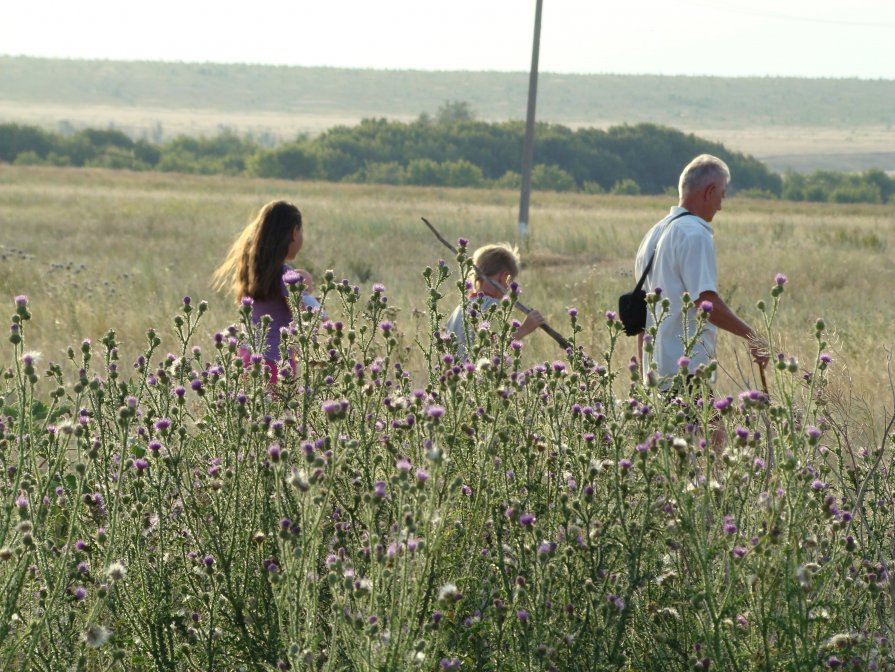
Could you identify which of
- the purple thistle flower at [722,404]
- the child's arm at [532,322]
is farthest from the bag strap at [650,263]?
the purple thistle flower at [722,404]

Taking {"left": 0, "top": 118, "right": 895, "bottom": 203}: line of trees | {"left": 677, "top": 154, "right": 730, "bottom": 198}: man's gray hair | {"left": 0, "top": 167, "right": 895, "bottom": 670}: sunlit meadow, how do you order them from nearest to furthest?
{"left": 0, "top": 167, "right": 895, "bottom": 670}: sunlit meadow < {"left": 677, "top": 154, "right": 730, "bottom": 198}: man's gray hair < {"left": 0, "top": 118, "right": 895, "bottom": 203}: line of trees

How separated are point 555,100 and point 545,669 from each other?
18767 cm

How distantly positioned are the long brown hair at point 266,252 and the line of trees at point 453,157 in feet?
196

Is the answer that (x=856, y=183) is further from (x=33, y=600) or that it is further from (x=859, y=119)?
(x=859, y=119)

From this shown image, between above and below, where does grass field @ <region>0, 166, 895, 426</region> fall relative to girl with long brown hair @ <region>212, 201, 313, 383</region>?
below

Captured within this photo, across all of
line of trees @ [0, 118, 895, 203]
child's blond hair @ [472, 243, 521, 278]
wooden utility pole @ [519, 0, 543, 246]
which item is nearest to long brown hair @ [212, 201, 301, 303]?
child's blond hair @ [472, 243, 521, 278]

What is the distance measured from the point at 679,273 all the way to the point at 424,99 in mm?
184063

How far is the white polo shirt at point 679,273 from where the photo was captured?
4.83m

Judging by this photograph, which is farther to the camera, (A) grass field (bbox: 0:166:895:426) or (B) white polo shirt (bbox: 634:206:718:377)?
(A) grass field (bbox: 0:166:895:426)

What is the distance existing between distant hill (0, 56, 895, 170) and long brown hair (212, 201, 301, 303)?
473 ft

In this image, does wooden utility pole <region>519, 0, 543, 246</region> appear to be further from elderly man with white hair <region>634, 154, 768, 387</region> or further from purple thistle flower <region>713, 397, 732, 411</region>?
purple thistle flower <region>713, 397, 732, 411</region>

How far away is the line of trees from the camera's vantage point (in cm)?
6644

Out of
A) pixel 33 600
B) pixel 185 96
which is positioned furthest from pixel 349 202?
pixel 185 96

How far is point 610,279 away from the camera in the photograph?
Answer: 45.8 feet
